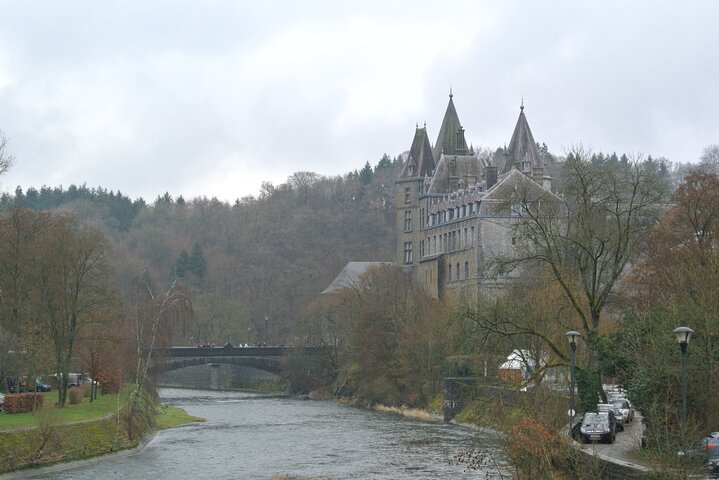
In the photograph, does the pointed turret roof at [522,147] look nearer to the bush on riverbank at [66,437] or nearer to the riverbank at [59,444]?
the bush on riverbank at [66,437]

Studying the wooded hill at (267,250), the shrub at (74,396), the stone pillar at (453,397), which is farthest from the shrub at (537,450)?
the wooded hill at (267,250)

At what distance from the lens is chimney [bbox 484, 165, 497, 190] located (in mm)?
109562

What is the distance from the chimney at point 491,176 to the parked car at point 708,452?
246ft

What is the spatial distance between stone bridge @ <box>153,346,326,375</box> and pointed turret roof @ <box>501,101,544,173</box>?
91.9 ft

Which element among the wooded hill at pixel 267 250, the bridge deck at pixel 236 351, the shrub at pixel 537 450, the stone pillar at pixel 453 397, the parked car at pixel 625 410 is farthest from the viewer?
the wooded hill at pixel 267 250

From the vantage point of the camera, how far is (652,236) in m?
54.2

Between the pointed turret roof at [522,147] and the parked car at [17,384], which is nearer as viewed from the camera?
the parked car at [17,384]

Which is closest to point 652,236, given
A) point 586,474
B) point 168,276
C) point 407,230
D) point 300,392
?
point 586,474

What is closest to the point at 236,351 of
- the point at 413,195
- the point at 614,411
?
the point at 413,195

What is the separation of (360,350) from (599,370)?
51.4m

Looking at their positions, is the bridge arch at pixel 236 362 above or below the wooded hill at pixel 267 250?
below

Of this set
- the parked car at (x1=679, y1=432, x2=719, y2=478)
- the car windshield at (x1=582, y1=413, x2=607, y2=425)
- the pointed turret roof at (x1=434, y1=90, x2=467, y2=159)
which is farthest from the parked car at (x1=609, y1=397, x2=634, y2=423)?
the pointed turret roof at (x1=434, y1=90, x2=467, y2=159)

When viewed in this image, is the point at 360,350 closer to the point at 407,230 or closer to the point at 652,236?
the point at 407,230

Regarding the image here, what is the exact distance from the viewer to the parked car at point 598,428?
40.9m
